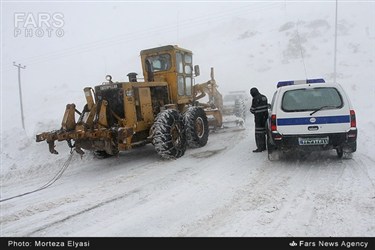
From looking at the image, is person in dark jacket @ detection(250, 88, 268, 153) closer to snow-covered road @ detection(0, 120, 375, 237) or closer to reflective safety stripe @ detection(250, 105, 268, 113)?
reflective safety stripe @ detection(250, 105, 268, 113)

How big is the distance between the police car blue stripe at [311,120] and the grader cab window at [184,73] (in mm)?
3889

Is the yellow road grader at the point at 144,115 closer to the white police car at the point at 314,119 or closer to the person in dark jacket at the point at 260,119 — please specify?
the person in dark jacket at the point at 260,119

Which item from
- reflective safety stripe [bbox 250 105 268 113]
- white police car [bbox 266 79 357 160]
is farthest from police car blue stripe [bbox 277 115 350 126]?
reflective safety stripe [bbox 250 105 268 113]

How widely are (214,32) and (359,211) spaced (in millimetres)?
57681

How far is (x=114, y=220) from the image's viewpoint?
14.5 ft

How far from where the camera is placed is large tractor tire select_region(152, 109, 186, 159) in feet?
25.2

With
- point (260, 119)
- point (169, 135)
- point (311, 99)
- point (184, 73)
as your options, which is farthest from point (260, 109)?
point (184, 73)

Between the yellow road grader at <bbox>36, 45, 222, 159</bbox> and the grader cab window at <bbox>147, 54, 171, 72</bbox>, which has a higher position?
the grader cab window at <bbox>147, 54, 171, 72</bbox>

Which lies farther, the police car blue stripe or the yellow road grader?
the yellow road grader

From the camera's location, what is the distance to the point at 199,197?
203 inches

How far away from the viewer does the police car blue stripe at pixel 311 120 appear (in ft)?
21.5

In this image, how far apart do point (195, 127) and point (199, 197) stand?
4381 mm
